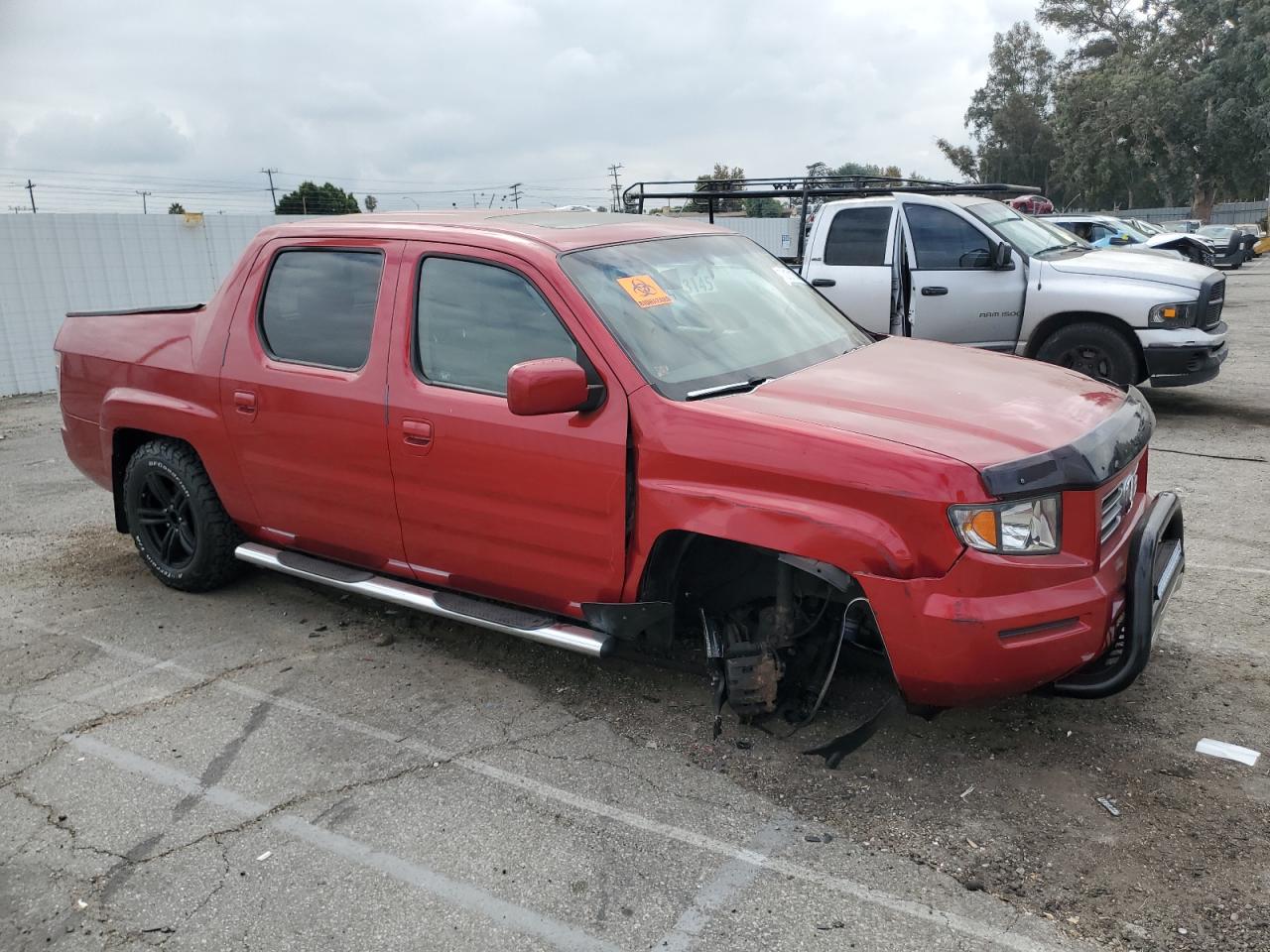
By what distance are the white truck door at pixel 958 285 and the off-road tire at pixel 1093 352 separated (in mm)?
350

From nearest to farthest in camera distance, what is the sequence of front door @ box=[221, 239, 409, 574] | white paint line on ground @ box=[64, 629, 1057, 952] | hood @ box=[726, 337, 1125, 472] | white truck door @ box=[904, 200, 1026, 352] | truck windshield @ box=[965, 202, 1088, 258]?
1. white paint line on ground @ box=[64, 629, 1057, 952]
2. hood @ box=[726, 337, 1125, 472]
3. front door @ box=[221, 239, 409, 574]
4. white truck door @ box=[904, 200, 1026, 352]
5. truck windshield @ box=[965, 202, 1088, 258]

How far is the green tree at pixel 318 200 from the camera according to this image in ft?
76.0

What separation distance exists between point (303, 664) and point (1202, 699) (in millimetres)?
3645

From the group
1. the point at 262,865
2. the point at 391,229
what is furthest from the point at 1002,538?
the point at 391,229

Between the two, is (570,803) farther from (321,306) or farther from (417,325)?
(321,306)

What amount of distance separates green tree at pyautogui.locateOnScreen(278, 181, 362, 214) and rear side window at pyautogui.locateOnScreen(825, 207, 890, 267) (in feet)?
52.2

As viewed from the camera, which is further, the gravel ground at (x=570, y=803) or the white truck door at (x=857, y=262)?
the white truck door at (x=857, y=262)

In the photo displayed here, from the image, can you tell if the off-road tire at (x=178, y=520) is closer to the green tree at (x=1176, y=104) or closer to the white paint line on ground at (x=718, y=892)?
the white paint line on ground at (x=718, y=892)

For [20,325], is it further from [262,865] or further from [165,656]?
[262,865]

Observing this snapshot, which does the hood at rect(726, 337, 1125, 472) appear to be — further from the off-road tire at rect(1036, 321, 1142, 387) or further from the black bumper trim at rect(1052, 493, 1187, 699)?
the off-road tire at rect(1036, 321, 1142, 387)

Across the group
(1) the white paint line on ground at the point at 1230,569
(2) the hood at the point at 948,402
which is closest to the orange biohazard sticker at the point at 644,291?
(2) the hood at the point at 948,402

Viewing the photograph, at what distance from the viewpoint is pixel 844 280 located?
945 centimetres

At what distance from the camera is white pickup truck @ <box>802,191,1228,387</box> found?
8.41 m

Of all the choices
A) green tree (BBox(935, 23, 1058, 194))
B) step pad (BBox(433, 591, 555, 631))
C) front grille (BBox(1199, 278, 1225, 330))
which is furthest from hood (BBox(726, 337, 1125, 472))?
green tree (BBox(935, 23, 1058, 194))
